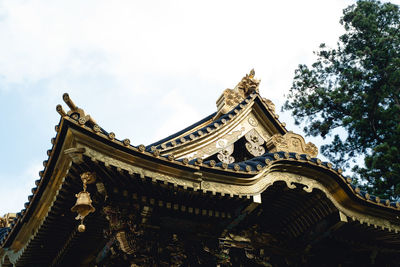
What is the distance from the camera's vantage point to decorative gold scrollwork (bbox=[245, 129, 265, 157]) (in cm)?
1030

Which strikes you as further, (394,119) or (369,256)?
(394,119)

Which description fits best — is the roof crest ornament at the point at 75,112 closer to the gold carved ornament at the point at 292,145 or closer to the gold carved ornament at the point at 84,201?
the gold carved ornament at the point at 84,201

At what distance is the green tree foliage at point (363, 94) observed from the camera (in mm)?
19656

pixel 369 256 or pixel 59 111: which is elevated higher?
pixel 369 256

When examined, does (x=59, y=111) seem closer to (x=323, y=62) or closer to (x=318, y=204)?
(x=318, y=204)

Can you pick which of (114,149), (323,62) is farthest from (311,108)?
(114,149)

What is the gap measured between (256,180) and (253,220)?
1180 millimetres

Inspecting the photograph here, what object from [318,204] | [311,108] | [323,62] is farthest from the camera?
[323,62]

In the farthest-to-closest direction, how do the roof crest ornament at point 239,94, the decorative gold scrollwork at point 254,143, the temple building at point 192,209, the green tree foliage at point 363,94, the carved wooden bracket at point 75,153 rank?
the green tree foliage at point 363,94
the roof crest ornament at point 239,94
the decorative gold scrollwork at point 254,143
the temple building at point 192,209
the carved wooden bracket at point 75,153

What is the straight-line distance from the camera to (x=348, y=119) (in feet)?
70.3

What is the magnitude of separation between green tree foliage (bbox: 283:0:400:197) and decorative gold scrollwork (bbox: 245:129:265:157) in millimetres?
9528

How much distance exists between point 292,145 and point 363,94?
1494 cm

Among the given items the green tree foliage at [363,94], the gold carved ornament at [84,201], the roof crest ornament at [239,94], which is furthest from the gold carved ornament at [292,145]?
the green tree foliage at [363,94]

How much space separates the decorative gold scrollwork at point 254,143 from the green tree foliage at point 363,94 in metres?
9.53
